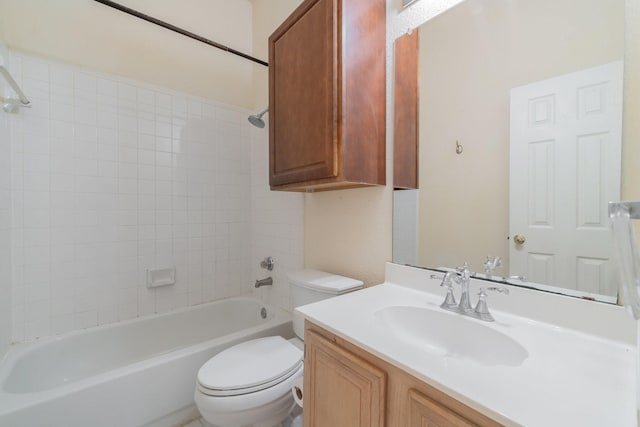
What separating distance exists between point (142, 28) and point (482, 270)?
2503 mm

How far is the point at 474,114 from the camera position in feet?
3.27

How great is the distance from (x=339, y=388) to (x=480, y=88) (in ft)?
3.75

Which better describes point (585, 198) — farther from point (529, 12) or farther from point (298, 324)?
point (298, 324)

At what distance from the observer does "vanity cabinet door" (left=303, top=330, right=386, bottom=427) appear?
0.64 metres

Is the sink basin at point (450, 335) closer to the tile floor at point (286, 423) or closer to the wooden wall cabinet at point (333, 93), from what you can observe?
the wooden wall cabinet at point (333, 93)

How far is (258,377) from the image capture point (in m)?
1.08

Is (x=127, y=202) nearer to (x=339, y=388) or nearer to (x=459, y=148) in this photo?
(x=339, y=388)

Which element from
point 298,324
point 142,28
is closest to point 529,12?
point 298,324

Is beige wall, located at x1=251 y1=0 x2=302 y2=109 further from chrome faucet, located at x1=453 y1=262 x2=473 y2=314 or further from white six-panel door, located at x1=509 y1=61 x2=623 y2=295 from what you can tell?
chrome faucet, located at x1=453 y1=262 x2=473 y2=314

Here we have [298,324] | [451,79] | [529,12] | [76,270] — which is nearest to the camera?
[529,12]

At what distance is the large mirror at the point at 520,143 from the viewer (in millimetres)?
715

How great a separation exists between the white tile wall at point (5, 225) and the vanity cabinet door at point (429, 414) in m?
1.92

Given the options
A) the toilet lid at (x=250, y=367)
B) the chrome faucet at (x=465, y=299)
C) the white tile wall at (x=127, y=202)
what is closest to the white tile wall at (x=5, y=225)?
the white tile wall at (x=127, y=202)

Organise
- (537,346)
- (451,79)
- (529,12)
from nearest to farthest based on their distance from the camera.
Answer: (537,346), (529,12), (451,79)
